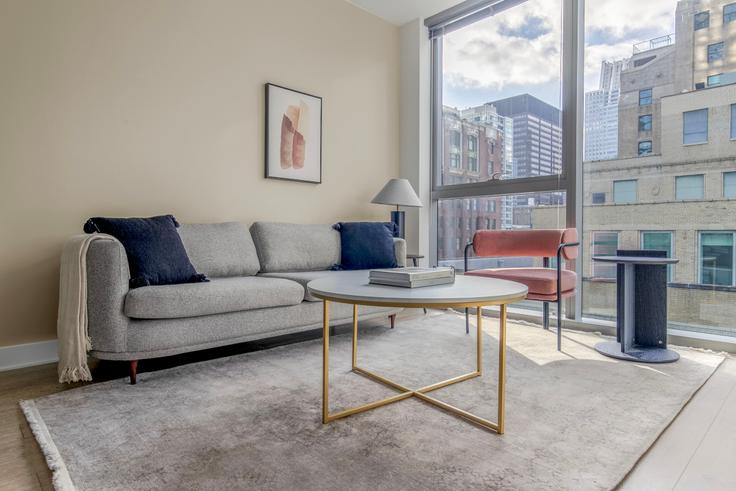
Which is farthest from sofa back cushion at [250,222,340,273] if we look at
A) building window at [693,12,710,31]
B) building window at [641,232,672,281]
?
building window at [693,12,710,31]

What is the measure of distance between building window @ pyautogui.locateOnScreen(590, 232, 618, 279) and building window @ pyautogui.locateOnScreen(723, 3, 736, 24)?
1554 mm

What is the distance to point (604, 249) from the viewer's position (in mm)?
3385

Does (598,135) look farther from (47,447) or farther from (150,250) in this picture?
(47,447)

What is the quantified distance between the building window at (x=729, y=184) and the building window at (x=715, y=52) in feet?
2.58

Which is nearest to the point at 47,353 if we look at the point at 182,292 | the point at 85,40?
the point at 182,292

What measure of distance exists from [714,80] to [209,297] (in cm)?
352

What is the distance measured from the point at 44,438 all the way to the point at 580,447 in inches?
74.1

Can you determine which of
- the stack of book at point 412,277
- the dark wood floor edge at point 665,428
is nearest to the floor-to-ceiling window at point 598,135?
the dark wood floor edge at point 665,428

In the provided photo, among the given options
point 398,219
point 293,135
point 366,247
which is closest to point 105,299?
point 366,247

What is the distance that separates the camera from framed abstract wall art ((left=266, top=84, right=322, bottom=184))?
3.57 meters

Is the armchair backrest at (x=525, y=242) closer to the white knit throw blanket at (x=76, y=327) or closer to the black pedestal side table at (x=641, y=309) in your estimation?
the black pedestal side table at (x=641, y=309)

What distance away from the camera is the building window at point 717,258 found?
2.79m

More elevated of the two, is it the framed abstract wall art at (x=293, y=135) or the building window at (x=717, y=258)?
the framed abstract wall art at (x=293, y=135)

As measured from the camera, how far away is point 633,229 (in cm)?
321
